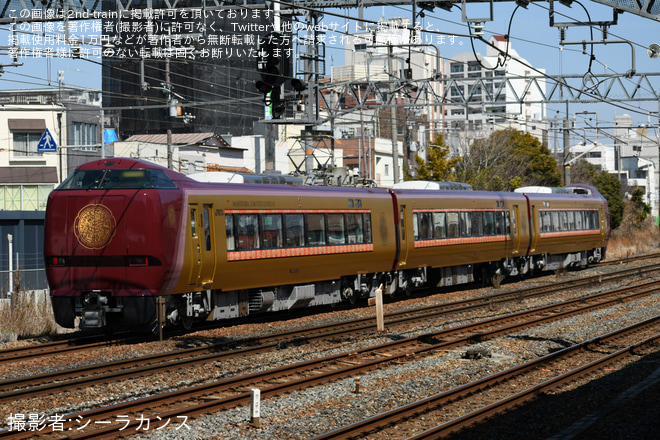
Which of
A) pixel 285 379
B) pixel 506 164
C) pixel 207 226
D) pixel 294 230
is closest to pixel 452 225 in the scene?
pixel 294 230

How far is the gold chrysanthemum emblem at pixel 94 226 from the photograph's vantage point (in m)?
15.6

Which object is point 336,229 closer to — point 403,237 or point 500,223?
point 403,237

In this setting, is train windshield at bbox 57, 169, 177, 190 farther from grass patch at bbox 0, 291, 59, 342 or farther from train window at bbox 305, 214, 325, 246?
train window at bbox 305, 214, 325, 246

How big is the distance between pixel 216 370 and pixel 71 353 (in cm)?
312

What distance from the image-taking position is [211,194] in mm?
16922

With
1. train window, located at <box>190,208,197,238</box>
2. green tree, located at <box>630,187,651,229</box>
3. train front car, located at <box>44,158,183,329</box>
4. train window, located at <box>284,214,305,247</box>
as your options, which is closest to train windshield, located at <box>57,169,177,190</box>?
train front car, located at <box>44,158,183,329</box>

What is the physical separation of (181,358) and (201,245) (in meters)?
2.97

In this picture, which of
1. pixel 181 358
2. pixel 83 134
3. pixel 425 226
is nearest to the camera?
pixel 181 358

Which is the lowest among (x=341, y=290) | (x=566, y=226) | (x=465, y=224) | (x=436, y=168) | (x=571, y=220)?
(x=341, y=290)

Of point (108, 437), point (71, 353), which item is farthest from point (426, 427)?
point (71, 353)

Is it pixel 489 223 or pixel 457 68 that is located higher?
pixel 457 68

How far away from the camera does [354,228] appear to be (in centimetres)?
2148

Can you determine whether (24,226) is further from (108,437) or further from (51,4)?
(108,437)

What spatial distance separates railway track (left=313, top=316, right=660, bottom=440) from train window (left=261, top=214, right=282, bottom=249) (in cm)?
680
